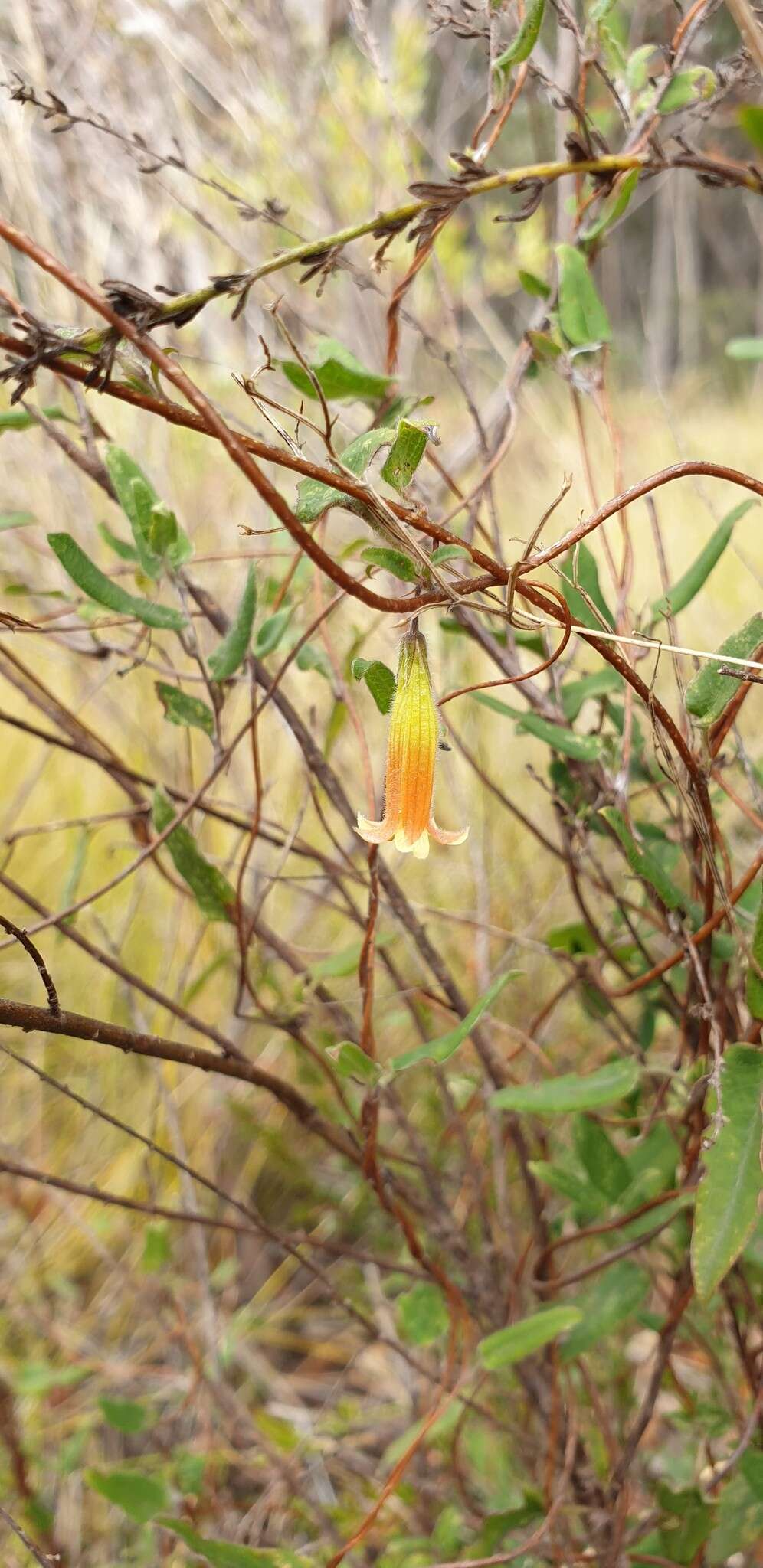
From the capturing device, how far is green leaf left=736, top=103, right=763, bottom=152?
314 millimetres

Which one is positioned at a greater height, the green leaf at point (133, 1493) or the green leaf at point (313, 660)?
the green leaf at point (313, 660)

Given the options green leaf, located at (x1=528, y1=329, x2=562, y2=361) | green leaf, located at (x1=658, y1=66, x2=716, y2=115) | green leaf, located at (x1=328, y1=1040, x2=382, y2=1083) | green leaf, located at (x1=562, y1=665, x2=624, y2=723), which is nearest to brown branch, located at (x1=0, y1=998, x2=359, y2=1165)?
green leaf, located at (x1=328, y1=1040, x2=382, y2=1083)

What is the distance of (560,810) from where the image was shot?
69 cm

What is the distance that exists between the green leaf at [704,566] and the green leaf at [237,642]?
0.73 ft

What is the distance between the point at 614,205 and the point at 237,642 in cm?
31

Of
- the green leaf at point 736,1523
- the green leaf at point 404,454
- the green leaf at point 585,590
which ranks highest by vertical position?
the green leaf at point 585,590

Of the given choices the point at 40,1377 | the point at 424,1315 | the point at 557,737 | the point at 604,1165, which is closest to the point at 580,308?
the point at 557,737

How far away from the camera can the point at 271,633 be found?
2.14 ft

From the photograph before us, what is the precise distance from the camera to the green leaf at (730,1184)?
0.49 metres

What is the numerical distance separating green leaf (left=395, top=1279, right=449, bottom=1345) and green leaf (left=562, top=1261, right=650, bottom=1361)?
0.08m

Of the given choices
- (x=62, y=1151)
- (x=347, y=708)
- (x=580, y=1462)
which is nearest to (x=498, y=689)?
(x=62, y=1151)

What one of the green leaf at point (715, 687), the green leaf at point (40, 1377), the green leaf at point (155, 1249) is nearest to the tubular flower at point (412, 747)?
the green leaf at point (715, 687)

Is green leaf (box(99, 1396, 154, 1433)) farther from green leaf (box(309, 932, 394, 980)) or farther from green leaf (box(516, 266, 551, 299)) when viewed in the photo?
green leaf (box(516, 266, 551, 299))

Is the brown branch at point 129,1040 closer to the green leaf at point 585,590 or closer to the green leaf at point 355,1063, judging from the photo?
the green leaf at point 355,1063
